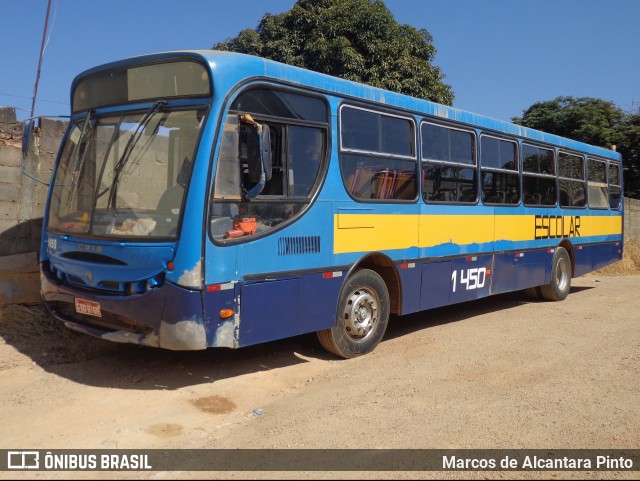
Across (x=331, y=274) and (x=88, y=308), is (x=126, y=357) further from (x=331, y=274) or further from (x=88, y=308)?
(x=331, y=274)

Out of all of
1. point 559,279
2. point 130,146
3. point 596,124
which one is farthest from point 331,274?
point 596,124

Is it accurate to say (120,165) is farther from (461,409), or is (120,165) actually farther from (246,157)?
(461,409)

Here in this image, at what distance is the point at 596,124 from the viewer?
25.4m

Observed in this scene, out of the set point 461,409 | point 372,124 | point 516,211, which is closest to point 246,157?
point 372,124

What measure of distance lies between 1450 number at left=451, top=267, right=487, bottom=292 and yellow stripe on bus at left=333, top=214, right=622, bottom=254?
409mm

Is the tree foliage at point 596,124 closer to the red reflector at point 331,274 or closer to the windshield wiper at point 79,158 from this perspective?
the red reflector at point 331,274

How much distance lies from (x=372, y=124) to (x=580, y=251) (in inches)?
275

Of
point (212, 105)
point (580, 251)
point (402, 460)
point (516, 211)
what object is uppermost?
point (212, 105)

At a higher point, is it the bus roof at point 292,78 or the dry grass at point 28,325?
the bus roof at point 292,78

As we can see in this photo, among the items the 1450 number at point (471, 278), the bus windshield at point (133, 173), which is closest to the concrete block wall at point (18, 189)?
the bus windshield at point (133, 173)

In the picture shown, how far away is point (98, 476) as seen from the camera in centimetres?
376

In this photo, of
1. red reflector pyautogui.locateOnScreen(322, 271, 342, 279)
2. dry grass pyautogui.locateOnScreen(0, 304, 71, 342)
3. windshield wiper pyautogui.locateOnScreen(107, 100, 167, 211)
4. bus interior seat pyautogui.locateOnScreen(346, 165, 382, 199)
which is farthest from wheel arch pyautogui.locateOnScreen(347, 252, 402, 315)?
dry grass pyautogui.locateOnScreen(0, 304, 71, 342)

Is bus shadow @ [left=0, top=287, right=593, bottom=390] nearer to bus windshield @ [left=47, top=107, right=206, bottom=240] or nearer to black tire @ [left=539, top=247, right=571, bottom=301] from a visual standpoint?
bus windshield @ [left=47, top=107, right=206, bottom=240]

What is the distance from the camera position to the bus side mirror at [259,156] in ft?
17.1
